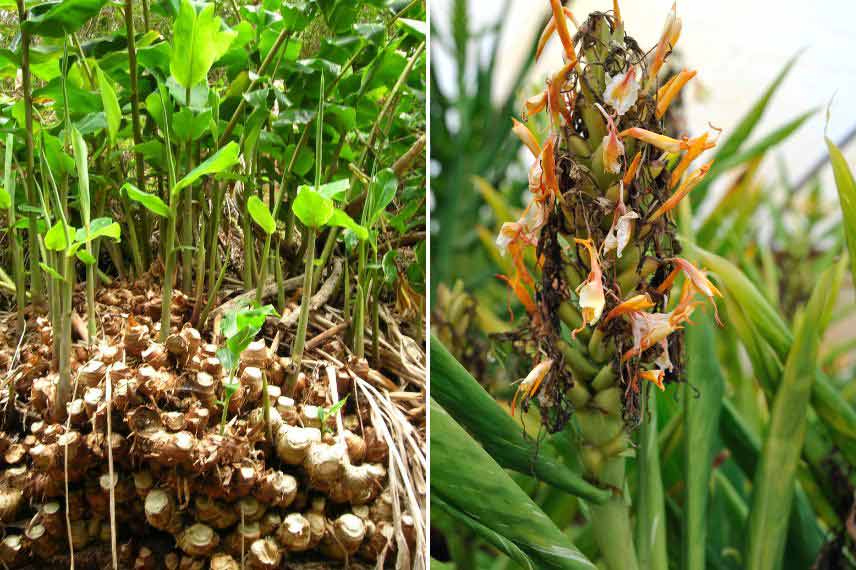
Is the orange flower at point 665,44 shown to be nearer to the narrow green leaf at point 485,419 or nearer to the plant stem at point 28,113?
the narrow green leaf at point 485,419

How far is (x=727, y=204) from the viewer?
0.46m

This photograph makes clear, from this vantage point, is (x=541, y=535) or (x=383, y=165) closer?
(x=541, y=535)

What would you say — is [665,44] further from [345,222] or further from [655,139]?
[345,222]

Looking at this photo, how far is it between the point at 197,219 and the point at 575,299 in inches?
11.2

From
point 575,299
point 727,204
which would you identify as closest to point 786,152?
point 727,204

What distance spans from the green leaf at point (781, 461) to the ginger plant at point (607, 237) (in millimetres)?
103

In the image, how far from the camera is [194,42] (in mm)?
339

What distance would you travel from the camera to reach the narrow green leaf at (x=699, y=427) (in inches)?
12.1

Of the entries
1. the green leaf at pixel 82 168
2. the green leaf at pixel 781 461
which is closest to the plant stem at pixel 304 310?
the green leaf at pixel 82 168

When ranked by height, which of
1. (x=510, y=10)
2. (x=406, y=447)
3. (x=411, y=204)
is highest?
(x=510, y=10)

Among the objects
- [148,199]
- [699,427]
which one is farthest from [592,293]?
[148,199]

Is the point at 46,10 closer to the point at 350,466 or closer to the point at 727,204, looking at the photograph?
the point at 350,466

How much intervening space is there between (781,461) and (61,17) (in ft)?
1.40

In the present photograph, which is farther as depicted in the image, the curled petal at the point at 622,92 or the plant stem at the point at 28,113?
the plant stem at the point at 28,113
